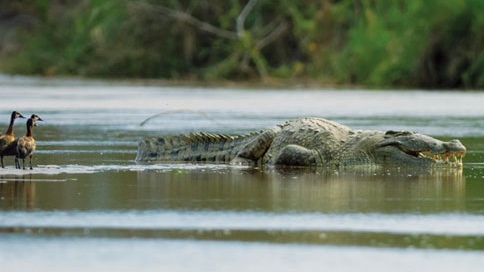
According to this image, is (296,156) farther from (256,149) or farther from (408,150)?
(408,150)

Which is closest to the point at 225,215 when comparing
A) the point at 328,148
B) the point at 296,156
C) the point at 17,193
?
the point at 17,193

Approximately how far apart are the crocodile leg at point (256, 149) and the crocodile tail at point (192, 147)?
0.23 metres

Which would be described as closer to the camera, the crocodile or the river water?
the river water

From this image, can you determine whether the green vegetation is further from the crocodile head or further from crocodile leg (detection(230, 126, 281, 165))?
the crocodile head

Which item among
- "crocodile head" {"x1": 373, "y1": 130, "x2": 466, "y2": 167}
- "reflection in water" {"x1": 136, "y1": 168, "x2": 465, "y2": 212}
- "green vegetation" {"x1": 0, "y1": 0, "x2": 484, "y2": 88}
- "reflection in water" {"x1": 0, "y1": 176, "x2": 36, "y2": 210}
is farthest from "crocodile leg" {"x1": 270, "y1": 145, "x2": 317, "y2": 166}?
"green vegetation" {"x1": 0, "y1": 0, "x2": 484, "y2": 88}

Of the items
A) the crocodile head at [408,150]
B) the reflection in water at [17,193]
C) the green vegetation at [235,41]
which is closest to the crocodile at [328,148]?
the crocodile head at [408,150]

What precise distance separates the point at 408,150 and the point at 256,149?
1.64 meters

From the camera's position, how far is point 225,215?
34.8 ft

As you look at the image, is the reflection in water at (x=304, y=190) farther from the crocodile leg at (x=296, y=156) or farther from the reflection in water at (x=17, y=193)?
the reflection in water at (x=17, y=193)

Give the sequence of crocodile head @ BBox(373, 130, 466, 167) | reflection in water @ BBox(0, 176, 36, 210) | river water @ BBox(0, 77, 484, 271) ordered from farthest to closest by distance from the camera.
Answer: crocodile head @ BBox(373, 130, 466, 167) < reflection in water @ BBox(0, 176, 36, 210) < river water @ BBox(0, 77, 484, 271)

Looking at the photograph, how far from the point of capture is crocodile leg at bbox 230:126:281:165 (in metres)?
15.5

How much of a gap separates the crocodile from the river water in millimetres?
355

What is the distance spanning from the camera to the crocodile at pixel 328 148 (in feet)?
49.1

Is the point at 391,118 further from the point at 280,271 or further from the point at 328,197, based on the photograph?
the point at 280,271
